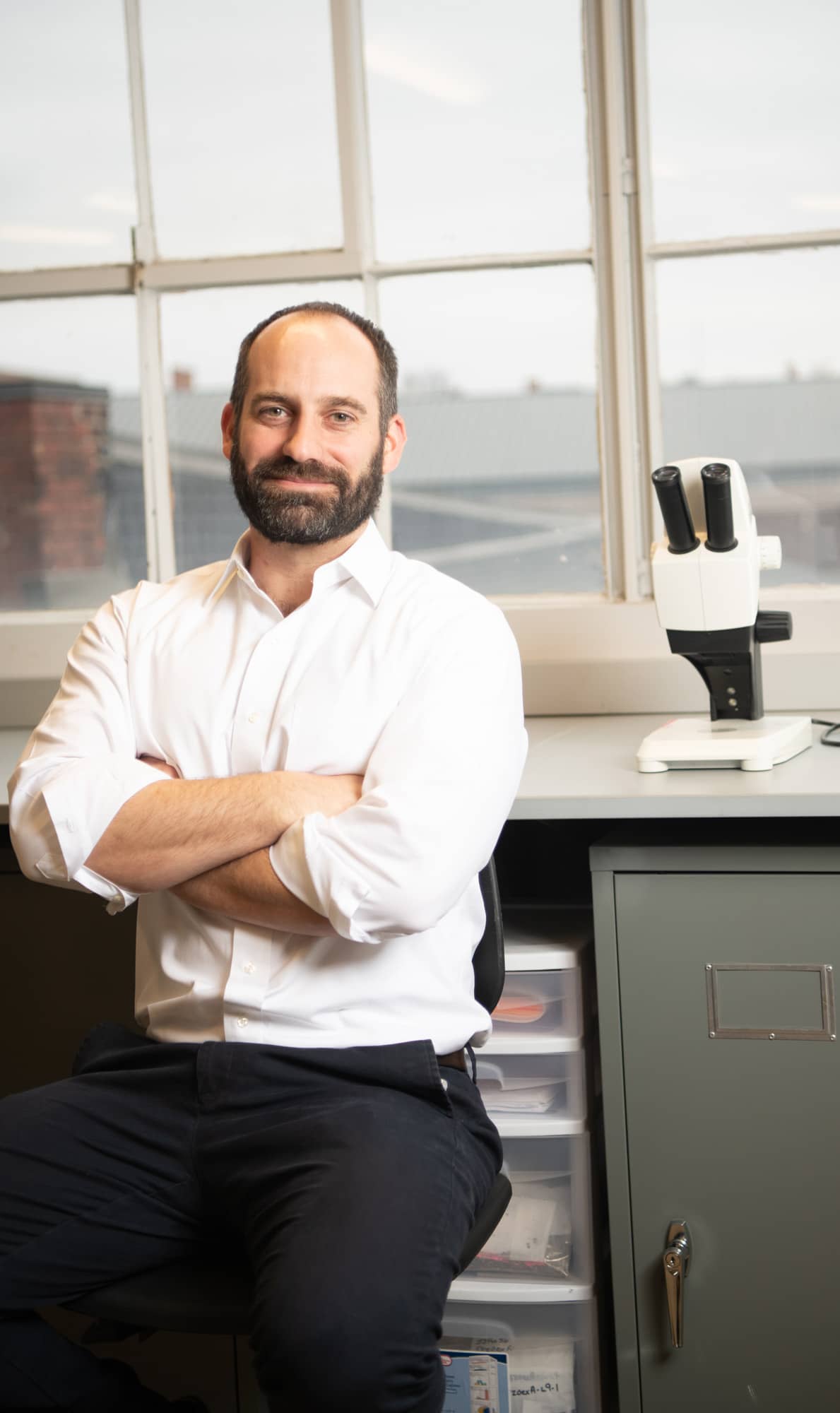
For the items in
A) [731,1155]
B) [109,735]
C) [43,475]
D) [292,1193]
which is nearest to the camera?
[292,1193]

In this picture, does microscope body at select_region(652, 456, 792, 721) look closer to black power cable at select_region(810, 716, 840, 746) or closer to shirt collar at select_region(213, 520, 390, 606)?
black power cable at select_region(810, 716, 840, 746)

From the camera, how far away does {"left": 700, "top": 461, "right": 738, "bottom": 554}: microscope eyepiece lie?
1.84 metres

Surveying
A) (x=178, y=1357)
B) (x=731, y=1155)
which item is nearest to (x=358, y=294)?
(x=731, y=1155)

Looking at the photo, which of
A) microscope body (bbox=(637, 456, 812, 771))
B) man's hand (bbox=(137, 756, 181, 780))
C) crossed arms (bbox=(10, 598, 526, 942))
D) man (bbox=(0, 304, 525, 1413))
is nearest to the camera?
man (bbox=(0, 304, 525, 1413))

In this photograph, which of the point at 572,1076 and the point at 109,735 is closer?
the point at 109,735

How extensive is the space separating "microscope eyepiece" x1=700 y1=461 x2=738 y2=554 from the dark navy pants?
33.3 inches

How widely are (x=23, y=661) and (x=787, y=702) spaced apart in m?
1.67

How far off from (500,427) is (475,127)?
0.63m

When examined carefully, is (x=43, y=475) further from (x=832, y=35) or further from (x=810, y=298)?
(x=832, y=35)

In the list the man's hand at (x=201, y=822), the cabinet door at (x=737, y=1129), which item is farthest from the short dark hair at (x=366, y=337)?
the cabinet door at (x=737, y=1129)

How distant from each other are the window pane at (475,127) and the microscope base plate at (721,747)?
4.09 ft

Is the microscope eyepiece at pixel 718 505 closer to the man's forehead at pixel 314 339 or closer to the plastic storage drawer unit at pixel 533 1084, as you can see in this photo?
the man's forehead at pixel 314 339

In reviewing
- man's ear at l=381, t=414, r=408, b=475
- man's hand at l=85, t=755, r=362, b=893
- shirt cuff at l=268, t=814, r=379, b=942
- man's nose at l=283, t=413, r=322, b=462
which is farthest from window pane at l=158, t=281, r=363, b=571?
shirt cuff at l=268, t=814, r=379, b=942

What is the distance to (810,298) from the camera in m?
2.57
